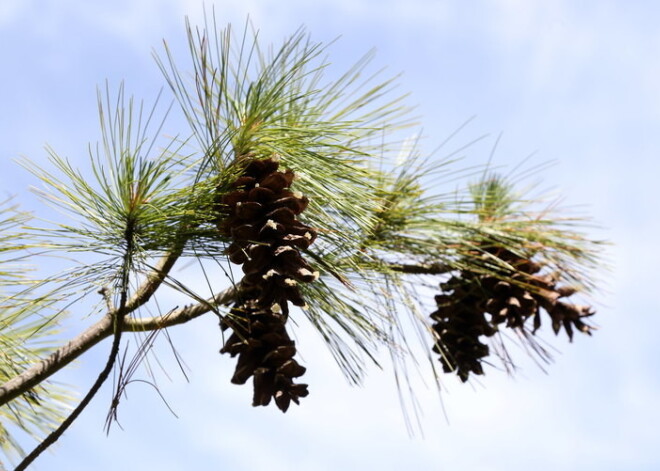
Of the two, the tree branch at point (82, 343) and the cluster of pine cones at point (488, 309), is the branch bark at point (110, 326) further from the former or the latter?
the cluster of pine cones at point (488, 309)

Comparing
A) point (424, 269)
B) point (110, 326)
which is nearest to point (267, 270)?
point (110, 326)

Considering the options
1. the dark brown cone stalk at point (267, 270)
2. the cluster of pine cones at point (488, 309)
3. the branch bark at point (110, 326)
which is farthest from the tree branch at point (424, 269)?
the dark brown cone stalk at point (267, 270)

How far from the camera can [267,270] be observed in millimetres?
1254

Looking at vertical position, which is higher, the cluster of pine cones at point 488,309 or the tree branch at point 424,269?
the tree branch at point 424,269

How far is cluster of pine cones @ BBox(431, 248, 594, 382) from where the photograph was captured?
1.78 meters

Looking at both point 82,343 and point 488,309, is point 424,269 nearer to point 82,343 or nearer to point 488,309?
point 488,309

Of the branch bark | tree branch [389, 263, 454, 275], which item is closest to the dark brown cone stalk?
the branch bark

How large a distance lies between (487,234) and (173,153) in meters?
0.76

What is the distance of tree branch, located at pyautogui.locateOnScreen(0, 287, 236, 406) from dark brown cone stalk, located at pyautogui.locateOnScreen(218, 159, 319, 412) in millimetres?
71

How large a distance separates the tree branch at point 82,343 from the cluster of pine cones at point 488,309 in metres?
0.52

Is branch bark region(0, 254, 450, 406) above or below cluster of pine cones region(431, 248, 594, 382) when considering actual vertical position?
below

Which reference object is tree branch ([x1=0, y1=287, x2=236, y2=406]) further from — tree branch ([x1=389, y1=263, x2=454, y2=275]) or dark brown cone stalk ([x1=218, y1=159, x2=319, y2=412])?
tree branch ([x1=389, y1=263, x2=454, y2=275])

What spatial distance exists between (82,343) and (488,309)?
33.0 inches

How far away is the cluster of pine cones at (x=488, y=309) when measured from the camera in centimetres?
178
